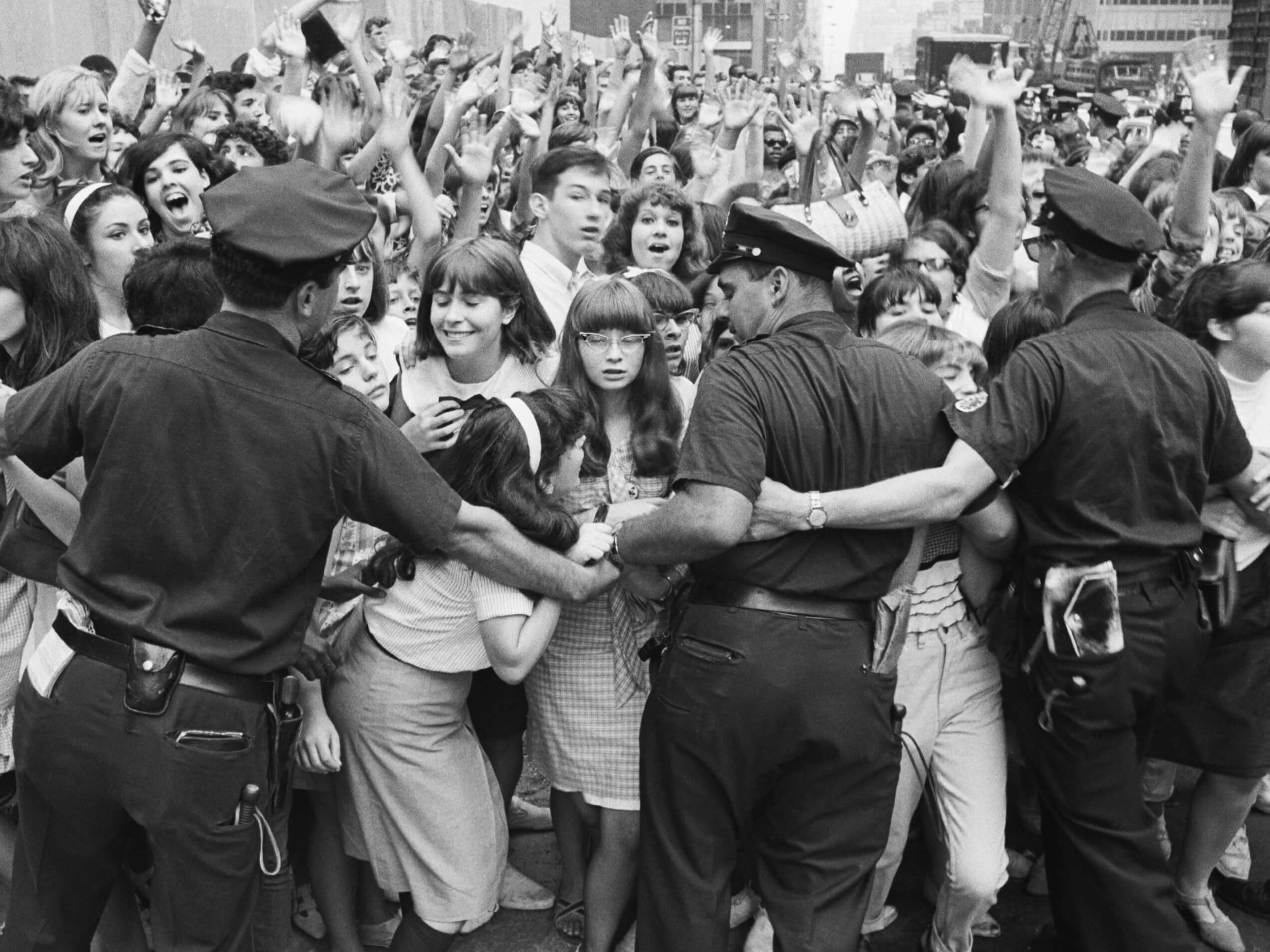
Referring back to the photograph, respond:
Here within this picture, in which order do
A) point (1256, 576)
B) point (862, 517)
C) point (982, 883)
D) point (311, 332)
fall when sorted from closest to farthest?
1. point (311, 332)
2. point (862, 517)
3. point (982, 883)
4. point (1256, 576)

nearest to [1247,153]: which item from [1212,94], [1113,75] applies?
[1212,94]

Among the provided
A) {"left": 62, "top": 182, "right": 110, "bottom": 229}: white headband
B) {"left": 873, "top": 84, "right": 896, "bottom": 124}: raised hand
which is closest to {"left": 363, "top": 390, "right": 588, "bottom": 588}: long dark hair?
{"left": 62, "top": 182, "right": 110, "bottom": 229}: white headband

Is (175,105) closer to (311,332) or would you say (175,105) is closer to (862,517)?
(311,332)

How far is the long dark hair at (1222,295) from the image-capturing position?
11.9ft

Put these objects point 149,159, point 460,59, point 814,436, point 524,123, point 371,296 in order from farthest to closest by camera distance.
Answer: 1. point 460,59
2. point 524,123
3. point 149,159
4. point 371,296
5. point 814,436

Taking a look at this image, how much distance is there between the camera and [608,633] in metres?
3.62

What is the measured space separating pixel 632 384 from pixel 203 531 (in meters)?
1.56

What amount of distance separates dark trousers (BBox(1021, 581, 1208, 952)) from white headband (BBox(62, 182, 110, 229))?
2992 mm

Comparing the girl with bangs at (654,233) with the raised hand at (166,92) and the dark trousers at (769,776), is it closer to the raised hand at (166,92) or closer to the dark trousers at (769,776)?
the dark trousers at (769,776)

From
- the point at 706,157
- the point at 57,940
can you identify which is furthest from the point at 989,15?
the point at 57,940

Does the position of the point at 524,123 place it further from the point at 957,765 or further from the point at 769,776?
the point at 769,776

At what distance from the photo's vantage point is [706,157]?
8.30 meters

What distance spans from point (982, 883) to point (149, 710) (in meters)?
2.11

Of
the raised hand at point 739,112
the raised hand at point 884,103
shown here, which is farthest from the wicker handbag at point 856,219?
the raised hand at point 739,112
